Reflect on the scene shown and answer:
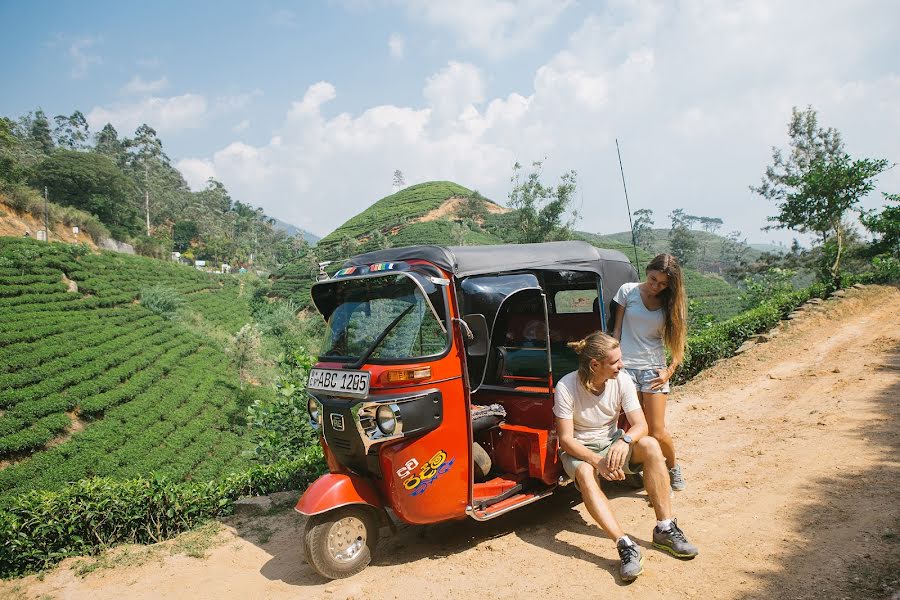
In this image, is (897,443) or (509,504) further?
(897,443)

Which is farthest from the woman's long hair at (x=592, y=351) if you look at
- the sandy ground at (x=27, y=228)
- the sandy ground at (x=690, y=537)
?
the sandy ground at (x=27, y=228)

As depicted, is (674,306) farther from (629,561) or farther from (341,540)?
(341,540)

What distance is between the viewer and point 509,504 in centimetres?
421

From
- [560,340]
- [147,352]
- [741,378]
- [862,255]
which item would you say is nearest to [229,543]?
[560,340]

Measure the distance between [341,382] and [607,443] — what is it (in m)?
2.05

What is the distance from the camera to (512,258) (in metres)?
4.52

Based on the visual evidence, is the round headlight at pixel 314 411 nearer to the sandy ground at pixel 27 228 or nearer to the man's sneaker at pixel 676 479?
the man's sneaker at pixel 676 479

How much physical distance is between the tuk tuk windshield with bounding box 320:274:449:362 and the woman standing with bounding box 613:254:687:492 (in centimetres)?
159

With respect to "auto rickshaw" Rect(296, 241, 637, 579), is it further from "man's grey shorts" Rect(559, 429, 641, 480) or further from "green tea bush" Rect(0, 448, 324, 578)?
"green tea bush" Rect(0, 448, 324, 578)

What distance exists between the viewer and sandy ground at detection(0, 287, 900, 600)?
3352 mm

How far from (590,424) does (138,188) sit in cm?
7984

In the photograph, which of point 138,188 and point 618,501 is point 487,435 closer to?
point 618,501

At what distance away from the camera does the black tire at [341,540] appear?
12.7 ft

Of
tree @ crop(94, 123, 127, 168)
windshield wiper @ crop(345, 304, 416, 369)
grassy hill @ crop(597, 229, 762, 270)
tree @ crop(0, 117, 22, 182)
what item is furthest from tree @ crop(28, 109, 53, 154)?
windshield wiper @ crop(345, 304, 416, 369)
